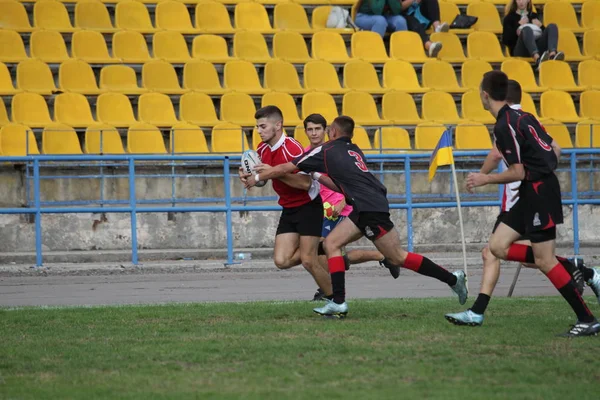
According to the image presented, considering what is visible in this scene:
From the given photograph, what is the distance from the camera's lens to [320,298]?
34.5 feet

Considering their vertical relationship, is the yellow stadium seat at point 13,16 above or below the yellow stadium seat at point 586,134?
above

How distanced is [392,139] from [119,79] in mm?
5113

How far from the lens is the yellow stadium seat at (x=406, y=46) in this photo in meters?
20.7

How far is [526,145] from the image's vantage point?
306 inches

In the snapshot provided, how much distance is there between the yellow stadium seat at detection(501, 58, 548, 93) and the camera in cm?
2058

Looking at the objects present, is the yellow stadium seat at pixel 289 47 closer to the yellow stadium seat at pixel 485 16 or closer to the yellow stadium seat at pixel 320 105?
the yellow stadium seat at pixel 320 105

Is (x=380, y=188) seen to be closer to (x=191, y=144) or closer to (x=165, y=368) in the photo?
(x=165, y=368)

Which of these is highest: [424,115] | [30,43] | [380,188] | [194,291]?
[30,43]

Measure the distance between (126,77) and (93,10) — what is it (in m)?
2.31

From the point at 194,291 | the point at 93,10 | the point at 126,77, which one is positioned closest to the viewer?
the point at 194,291

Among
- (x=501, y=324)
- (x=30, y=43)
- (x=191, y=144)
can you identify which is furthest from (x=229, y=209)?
(x=501, y=324)

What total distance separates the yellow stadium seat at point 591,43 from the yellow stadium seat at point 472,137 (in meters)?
4.69

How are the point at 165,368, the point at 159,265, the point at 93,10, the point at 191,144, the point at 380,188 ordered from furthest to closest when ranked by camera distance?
the point at 93,10 → the point at 191,144 → the point at 159,265 → the point at 380,188 → the point at 165,368

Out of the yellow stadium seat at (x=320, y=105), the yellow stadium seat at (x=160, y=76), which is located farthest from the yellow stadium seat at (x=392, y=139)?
the yellow stadium seat at (x=160, y=76)
